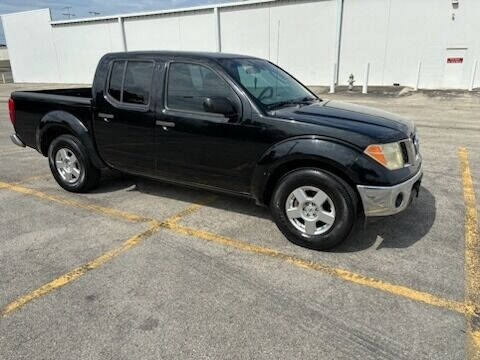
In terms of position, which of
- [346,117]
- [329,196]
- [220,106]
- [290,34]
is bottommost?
[329,196]

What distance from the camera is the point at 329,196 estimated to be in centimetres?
362

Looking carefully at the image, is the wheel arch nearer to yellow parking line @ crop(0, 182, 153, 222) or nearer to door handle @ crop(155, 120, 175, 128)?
door handle @ crop(155, 120, 175, 128)

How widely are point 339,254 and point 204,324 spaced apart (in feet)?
5.02

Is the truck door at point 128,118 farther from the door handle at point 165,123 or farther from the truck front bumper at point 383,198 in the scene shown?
the truck front bumper at point 383,198

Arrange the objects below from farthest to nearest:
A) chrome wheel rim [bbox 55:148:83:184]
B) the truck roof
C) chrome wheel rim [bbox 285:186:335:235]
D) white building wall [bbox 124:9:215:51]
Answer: white building wall [bbox 124:9:215:51]
chrome wheel rim [bbox 55:148:83:184]
the truck roof
chrome wheel rim [bbox 285:186:335:235]

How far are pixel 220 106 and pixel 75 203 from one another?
2.42 metres

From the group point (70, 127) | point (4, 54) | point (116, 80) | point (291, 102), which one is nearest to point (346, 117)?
point (291, 102)

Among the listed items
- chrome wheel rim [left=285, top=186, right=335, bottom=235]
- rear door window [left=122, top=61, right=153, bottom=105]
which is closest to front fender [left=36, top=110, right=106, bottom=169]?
rear door window [left=122, top=61, right=153, bottom=105]

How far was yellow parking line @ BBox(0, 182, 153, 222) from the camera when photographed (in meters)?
4.62

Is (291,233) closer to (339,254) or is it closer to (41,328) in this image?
(339,254)

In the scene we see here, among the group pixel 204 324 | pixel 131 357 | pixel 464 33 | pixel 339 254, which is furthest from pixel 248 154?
pixel 464 33

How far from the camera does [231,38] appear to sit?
25531 mm

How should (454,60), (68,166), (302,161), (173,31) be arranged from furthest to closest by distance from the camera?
(173,31) < (454,60) < (68,166) < (302,161)

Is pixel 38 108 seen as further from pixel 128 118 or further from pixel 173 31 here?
pixel 173 31
